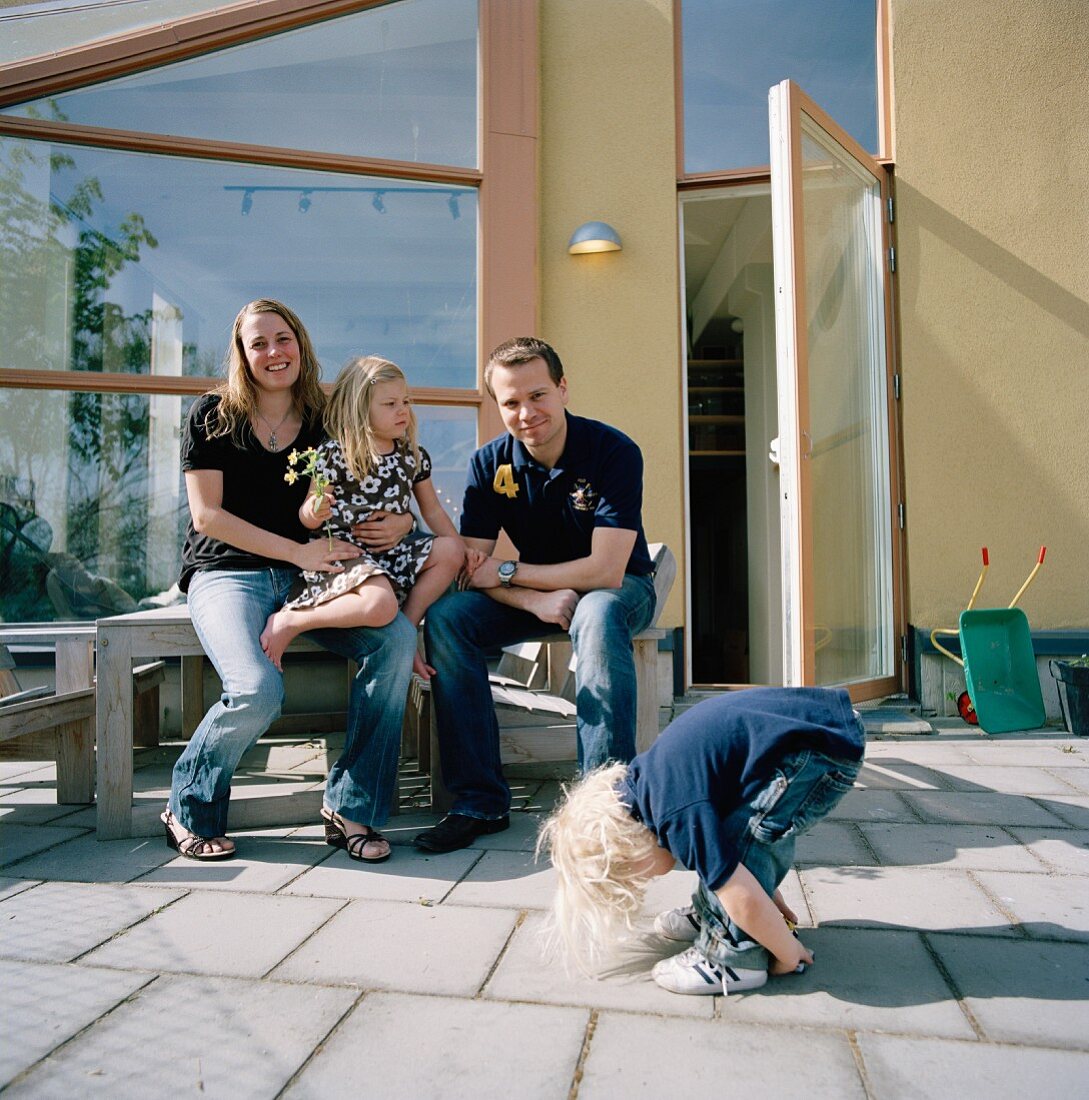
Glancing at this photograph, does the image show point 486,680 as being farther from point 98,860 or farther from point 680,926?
point 98,860

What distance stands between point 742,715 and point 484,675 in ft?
3.65

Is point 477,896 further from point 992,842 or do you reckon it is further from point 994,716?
point 994,716

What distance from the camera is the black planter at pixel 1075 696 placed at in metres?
3.86

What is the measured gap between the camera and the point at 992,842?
240 centimetres

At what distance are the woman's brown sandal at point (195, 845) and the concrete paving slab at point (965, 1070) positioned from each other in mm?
1589

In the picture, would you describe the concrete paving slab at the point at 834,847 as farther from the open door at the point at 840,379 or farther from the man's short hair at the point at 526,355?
the man's short hair at the point at 526,355

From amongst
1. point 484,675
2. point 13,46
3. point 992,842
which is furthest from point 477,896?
point 13,46

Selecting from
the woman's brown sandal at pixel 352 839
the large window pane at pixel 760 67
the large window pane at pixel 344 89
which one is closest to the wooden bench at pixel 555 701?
the woman's brown sandal at pixel 352 839

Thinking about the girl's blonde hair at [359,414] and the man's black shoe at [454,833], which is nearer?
the man's black shoe at [454,833]

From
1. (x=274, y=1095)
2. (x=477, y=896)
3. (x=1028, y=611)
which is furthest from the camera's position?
(x=1028, y=611)

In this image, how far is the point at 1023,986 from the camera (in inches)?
61.7

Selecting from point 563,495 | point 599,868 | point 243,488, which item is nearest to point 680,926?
point 599,868

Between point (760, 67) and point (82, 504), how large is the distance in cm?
403

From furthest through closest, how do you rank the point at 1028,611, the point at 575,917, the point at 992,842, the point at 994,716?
the point at 1028,611 < the point at 994,716 < the point at 992,842 < the point at 575,917
